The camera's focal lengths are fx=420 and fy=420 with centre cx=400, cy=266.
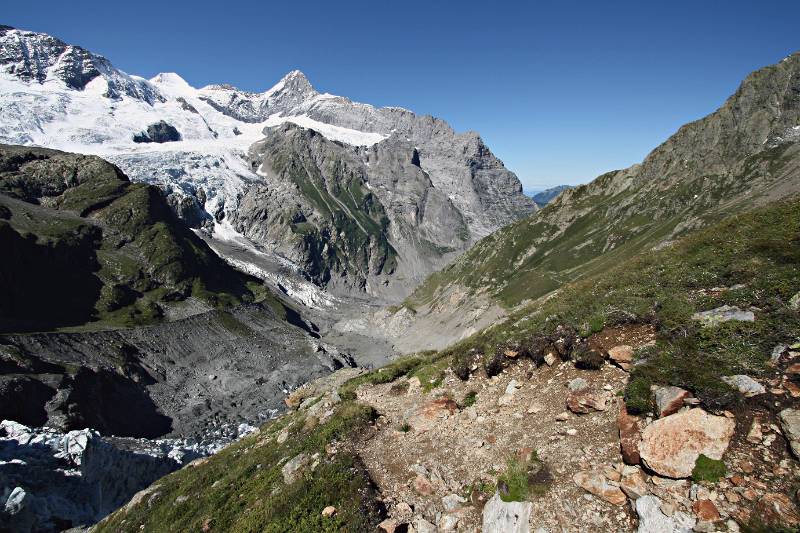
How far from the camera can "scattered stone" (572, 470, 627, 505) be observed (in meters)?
10.8

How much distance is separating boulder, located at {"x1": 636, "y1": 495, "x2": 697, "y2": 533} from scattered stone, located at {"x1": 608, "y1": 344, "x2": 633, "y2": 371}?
213 inches

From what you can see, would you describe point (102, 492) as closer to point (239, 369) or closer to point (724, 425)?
point (724, 425)

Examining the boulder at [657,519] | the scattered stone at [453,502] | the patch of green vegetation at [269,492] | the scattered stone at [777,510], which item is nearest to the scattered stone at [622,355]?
the boulder at [657,519]

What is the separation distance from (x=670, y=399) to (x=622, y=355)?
11.1 feet

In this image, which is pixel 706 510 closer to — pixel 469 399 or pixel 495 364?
pixel 469 399

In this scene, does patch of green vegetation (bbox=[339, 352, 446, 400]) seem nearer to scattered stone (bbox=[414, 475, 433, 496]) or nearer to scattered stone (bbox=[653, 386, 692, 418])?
scattered stone (bbox=[414, 475, 433, 496])

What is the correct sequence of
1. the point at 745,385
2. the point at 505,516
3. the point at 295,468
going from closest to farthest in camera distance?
the point at 745,385
the point at 505,516
the point at 295,468

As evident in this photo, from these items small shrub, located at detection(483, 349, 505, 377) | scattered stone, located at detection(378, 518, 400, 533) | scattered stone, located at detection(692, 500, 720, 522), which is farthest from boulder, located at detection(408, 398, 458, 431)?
scattered stone, located at detection(692, 500, 720, 522)

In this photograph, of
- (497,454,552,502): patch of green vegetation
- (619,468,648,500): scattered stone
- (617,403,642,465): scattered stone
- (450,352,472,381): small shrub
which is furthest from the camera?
(450,352,472,381): small shrub

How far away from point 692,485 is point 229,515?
56.7 ft

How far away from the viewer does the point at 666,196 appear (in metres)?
149

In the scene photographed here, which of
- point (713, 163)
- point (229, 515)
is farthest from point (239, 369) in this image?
point (713, 163)

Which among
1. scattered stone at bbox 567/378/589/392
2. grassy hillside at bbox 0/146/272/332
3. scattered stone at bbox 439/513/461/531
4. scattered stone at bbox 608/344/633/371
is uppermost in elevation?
grassy hillside at bbox 0/146/272/332

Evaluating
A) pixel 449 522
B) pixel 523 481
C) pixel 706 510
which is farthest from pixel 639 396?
pixel 449 522
